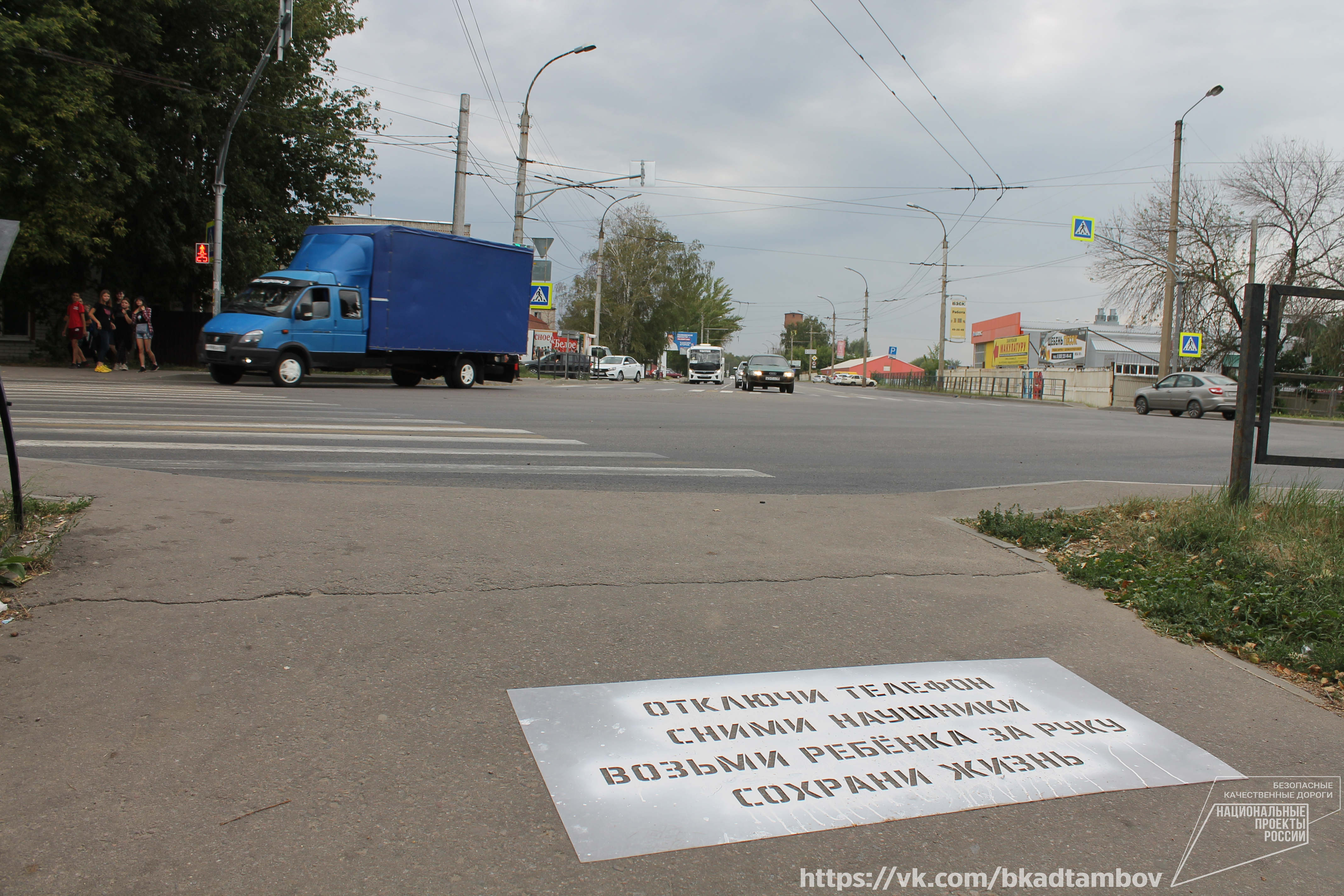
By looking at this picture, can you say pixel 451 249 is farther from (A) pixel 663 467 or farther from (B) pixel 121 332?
(A) pixel 663 467

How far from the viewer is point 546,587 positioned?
437 cm

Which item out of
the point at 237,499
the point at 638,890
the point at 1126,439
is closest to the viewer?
the point at 638,890

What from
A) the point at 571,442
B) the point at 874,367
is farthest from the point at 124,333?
the point at 874,367

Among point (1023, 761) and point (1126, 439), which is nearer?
point (1023, 761)

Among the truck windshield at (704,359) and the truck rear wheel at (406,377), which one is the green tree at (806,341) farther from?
the truck rear wheel at (406,377)

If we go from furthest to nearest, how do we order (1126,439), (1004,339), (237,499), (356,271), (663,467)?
(1004,339) < (356,271) < (1126,439) < (663,467) < (237,499)

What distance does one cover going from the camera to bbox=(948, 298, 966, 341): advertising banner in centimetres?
5703

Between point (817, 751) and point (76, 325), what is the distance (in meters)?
23.9

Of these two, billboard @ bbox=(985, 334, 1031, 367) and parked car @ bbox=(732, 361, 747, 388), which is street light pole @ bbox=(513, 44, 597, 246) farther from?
billboard @ bbox=(985, 334, 1031, 367)

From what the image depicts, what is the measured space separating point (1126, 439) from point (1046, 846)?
48.0 ft

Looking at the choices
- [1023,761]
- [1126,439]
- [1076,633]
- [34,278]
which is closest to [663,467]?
[1076,633]

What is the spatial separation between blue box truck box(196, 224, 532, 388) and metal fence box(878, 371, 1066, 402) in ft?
104

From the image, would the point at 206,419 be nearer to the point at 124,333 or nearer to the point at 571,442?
the point at 571,442

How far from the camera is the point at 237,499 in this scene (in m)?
5.84
